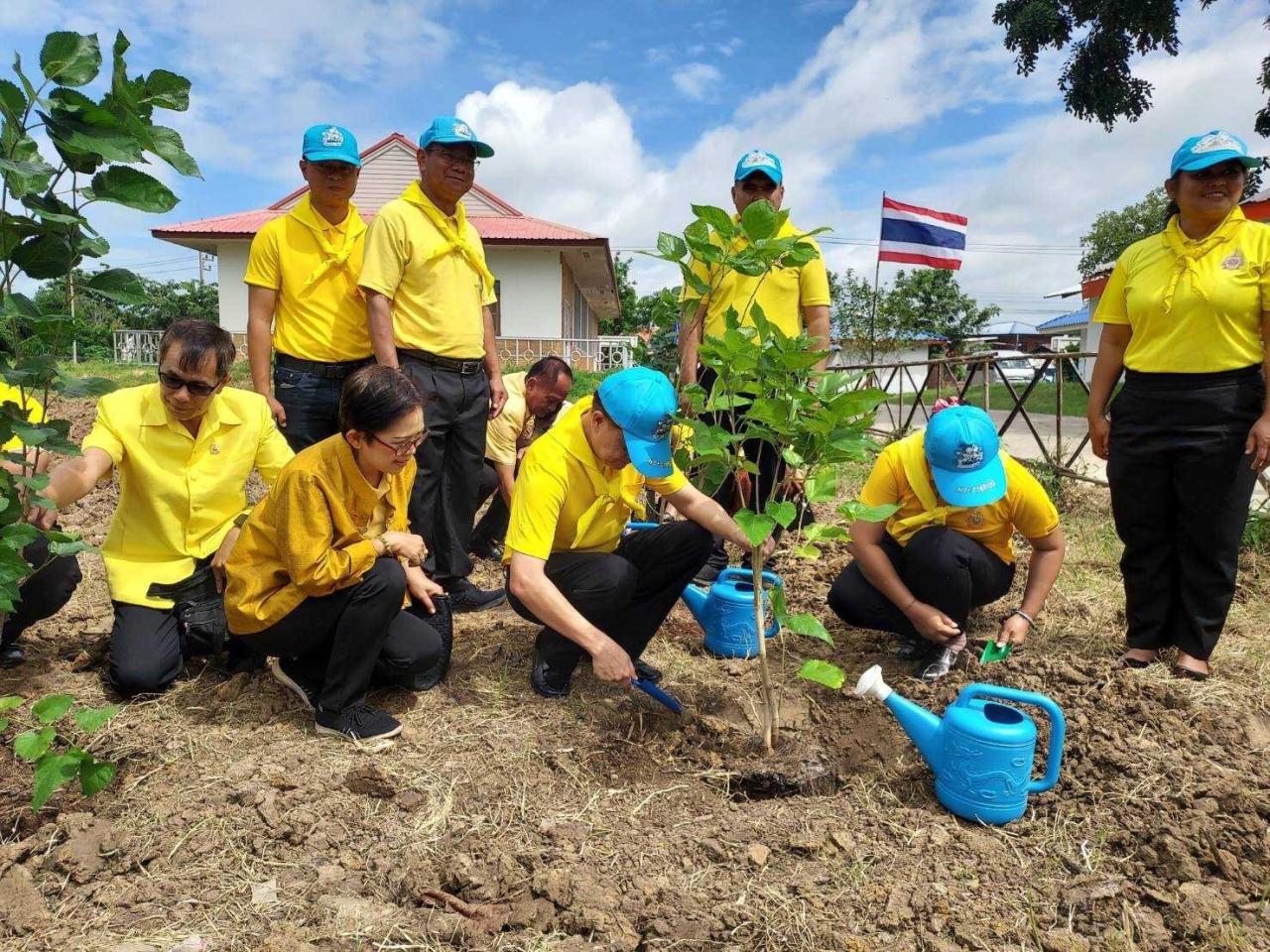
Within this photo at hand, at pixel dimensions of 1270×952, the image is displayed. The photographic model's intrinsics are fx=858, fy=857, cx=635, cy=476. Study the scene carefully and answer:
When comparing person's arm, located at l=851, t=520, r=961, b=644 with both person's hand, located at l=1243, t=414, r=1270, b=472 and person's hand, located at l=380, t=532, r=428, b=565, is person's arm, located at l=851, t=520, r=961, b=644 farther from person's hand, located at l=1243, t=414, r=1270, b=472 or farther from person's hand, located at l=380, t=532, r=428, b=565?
person's hand, located at l=380, t=532, r=428, b=565

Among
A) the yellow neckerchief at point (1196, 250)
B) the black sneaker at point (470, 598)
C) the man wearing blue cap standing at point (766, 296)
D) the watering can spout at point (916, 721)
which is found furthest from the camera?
the black sneaker at point (470, 598)

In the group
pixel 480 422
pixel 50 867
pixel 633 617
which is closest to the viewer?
pixel 50 867

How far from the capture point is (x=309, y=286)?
3.32 metres

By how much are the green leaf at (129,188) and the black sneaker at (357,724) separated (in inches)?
60.9

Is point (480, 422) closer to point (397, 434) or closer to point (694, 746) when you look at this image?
point (397, 434)

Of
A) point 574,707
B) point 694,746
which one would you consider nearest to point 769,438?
point 694,746

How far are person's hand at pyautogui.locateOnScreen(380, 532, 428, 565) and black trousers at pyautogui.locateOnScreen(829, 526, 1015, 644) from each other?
150 cm

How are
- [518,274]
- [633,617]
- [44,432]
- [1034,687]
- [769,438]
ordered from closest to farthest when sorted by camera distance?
[44,432]
[769,438]
[1034,687]
[633,617]
[518,274]

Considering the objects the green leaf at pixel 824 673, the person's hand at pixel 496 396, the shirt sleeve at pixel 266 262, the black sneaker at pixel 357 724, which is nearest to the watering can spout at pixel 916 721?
the green leaf at pixel 824 673

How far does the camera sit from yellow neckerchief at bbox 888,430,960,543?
2.88 meters

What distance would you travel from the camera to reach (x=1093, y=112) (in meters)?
11.4

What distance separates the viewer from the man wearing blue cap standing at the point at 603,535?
93.4 inches

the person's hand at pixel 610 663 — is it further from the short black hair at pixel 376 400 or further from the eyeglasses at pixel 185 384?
the eyeglasses at pixel 185 384

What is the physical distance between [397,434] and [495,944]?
50.4 inches
